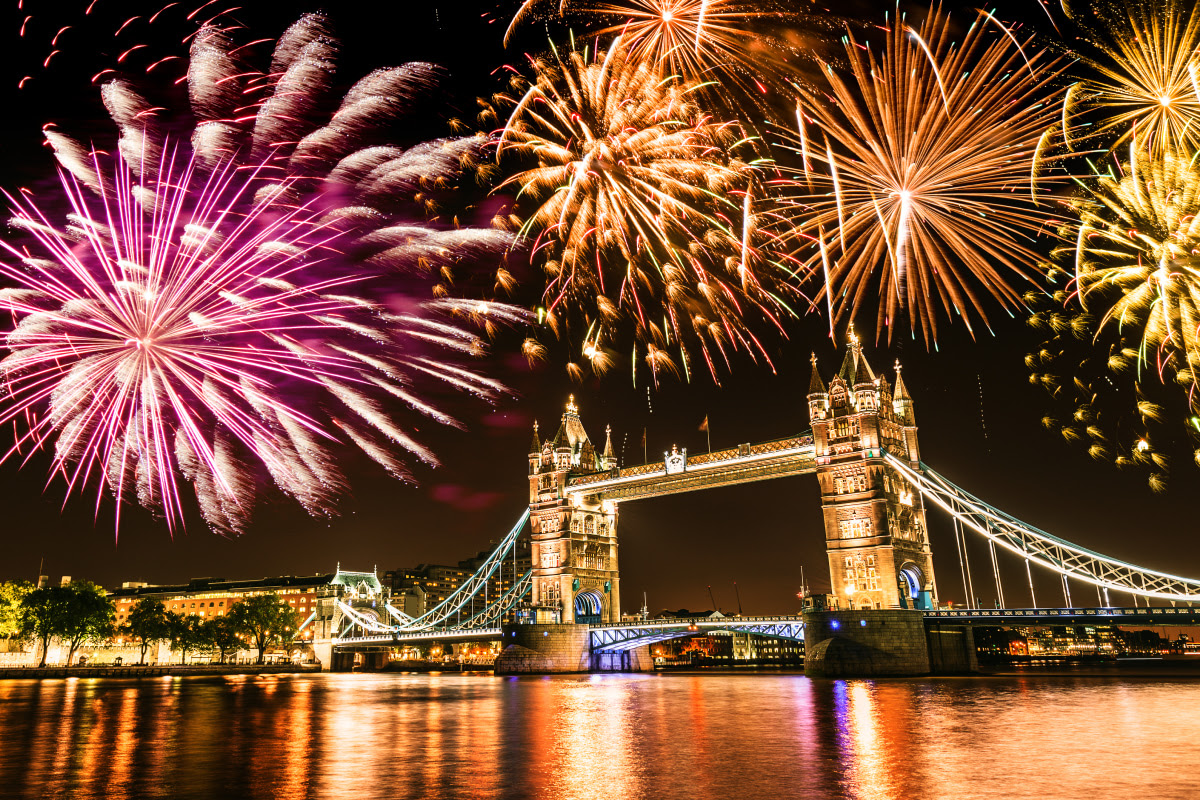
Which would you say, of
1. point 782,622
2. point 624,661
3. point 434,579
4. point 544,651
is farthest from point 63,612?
point 434,579

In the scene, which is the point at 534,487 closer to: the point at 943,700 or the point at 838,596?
the point at 838,596

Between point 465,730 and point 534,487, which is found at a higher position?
point 534,487

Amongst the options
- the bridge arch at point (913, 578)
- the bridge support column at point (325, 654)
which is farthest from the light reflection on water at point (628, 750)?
the bridge support column at point (325, 654)

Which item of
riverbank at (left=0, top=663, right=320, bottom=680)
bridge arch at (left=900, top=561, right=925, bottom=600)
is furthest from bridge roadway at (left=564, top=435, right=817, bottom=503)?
riverbank at (left=0, top=663, right=320, bottom=680)

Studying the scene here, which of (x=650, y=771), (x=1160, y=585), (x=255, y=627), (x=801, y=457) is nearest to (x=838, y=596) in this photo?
(x=801, y=457)

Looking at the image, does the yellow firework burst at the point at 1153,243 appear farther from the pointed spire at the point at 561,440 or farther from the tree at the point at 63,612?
the tree at the point at 63,612

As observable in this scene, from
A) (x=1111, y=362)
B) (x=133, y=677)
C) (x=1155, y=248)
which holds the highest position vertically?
(x=1155, y=248)
